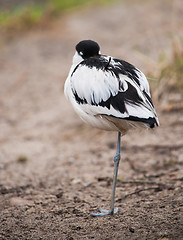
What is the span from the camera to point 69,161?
4207mm

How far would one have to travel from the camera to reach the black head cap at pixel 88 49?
2951 millimetres

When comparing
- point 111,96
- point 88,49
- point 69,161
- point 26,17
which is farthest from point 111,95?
point 26,17

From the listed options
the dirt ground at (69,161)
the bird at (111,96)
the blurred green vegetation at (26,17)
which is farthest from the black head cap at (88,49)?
the blurred green vegetation at (26,17)

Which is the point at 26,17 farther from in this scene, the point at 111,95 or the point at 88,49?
the point at 111,95

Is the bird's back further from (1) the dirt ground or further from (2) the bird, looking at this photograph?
(1) the dirt ground

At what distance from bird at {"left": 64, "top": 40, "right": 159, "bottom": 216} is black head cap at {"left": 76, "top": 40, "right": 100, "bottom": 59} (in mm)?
128

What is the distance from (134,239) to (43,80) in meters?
4.91

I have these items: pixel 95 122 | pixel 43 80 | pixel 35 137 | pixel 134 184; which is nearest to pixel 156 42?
pixel 43 80

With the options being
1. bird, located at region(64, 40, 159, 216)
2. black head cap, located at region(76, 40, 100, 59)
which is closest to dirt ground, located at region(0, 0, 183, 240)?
bird, located at region(64, 40, 159, 216)

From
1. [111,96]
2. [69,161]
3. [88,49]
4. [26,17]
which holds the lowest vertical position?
[69,161]

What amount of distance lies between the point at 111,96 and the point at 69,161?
1770mm

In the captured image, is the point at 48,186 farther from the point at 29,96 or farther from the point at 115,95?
the point at 29,96

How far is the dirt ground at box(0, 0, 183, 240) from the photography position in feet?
8.60

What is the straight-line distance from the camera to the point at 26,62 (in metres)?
7.59
